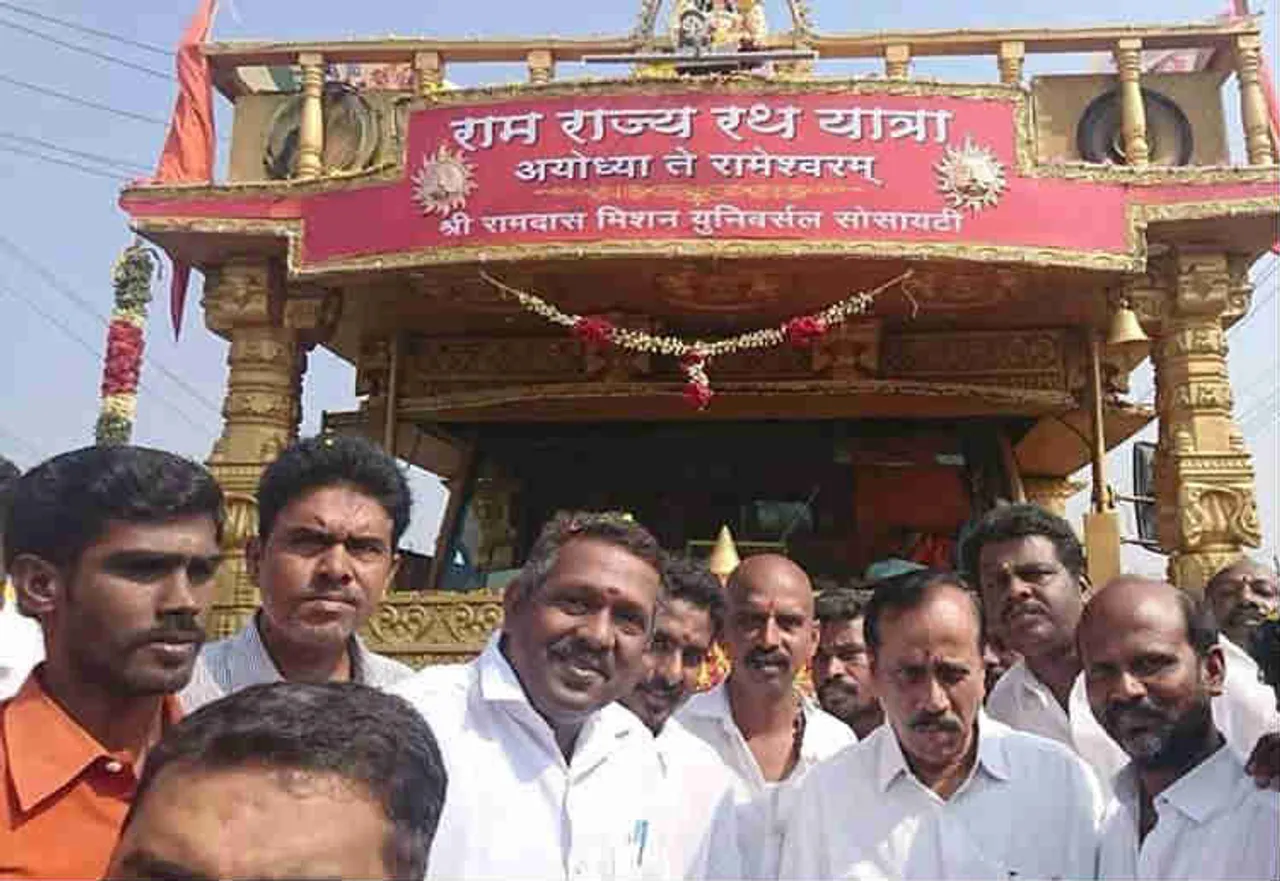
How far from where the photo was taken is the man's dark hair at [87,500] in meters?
2.10

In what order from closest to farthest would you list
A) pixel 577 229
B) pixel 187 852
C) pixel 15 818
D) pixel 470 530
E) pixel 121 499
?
pixel 187 852 → pixel 15 818 → pixel 121 499 → pixel 577 229 → pixel 470 530

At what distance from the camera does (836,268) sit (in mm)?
8547

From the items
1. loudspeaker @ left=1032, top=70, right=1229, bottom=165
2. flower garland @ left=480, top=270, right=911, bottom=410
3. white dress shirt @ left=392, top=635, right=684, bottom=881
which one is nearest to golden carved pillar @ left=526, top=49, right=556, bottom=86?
flower garland @ left=480, top=270, right=911, bottom=410

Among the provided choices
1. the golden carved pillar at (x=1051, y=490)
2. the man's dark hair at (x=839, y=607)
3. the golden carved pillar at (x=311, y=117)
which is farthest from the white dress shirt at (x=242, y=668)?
the golden carved pillar at (x=1051, y=490)

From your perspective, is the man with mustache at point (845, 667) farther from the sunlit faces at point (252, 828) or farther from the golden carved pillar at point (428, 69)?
the golden carved pillar at point (428, 69)

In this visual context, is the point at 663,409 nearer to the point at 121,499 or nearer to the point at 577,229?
the point at 577,229

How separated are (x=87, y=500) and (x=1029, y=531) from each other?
2.54m

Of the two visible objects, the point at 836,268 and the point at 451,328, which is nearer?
the point at 836,268

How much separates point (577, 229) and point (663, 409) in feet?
7.37

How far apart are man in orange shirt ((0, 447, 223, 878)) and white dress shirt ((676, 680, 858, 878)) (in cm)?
124

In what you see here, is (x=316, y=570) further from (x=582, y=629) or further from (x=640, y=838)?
(x=640, y=838)

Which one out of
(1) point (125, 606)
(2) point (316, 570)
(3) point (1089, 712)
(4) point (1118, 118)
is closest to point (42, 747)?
(1) point (125, 606)

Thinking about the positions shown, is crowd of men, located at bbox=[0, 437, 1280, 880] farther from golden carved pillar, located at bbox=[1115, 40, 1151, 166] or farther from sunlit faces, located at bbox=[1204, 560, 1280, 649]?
golden carved pillar, located at bbox=[1115, 40, 1151, 166]

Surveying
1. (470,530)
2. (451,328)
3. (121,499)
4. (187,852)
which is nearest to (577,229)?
(451,328)
